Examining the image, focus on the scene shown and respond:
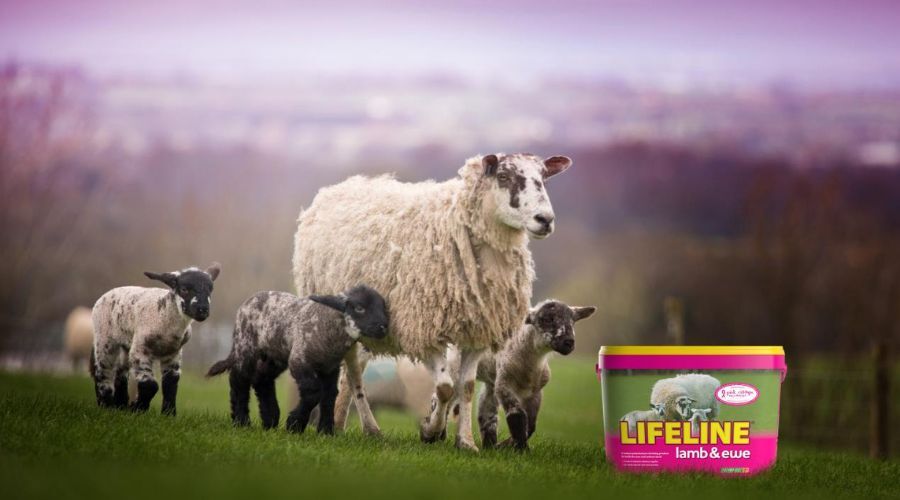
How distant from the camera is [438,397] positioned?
366 inches

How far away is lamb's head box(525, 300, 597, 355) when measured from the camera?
8.99m

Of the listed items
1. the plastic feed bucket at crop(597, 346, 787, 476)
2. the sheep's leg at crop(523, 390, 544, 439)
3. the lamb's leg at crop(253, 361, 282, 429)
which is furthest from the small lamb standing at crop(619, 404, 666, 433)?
the lamb's leg at crop(253, 361, 282, 429)

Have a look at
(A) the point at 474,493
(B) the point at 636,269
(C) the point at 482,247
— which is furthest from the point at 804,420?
(A) the point at 474,493

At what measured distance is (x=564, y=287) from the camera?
26406mm

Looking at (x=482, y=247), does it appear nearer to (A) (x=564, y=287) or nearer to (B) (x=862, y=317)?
(B) (x=862, y=317)

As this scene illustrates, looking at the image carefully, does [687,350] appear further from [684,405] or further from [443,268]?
[443,268]

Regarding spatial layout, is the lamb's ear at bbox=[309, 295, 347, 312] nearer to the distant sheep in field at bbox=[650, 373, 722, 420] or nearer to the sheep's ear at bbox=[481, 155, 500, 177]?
the sheep's ear at bbox=[481, 155, 500, 177]

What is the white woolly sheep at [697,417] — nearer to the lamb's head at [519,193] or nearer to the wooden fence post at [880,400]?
the lamb's head at [519,193]

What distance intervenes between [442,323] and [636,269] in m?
18.0

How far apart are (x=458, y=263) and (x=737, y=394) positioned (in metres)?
2.59

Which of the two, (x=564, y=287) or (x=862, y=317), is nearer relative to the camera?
(x=862, y=317)

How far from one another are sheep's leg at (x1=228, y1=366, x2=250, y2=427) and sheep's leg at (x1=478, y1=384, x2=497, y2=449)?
2.06 metres

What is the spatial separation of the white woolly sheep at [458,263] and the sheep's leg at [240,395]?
3.63 feet

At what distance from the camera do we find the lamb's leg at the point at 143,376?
9.11 meters
